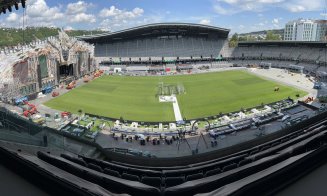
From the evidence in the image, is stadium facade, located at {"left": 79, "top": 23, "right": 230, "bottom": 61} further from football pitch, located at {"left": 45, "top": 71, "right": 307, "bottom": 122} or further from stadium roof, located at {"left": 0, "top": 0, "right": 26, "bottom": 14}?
stadium roof, located at {"left": 0, "top": 0, "right": 26, "bottom": 14}

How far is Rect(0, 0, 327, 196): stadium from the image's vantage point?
6.57 ft

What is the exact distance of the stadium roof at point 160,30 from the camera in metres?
44.4

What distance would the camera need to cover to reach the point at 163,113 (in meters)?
18.6

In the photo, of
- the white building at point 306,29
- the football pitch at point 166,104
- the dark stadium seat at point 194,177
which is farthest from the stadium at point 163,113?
the white building at point 306,29

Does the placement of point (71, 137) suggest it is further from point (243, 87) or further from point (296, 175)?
point (243, 87)

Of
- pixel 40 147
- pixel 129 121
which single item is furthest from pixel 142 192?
Result: pixel 129 121

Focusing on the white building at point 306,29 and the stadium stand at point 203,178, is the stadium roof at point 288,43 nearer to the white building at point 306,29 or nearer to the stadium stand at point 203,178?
the stadium stand at point 203,178

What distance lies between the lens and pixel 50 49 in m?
26.1

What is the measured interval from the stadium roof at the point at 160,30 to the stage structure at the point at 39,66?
1359 cm

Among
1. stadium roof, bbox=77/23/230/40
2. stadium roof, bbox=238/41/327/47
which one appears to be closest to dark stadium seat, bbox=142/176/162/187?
stadium roof, bbox=238/41/327/47

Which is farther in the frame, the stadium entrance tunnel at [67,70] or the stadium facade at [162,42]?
the stadium facade at [162,42]

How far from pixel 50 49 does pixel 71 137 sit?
2502 cm

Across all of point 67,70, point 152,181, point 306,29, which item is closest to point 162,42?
point 67,70

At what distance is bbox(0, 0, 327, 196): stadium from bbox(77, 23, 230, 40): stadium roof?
20 cm
